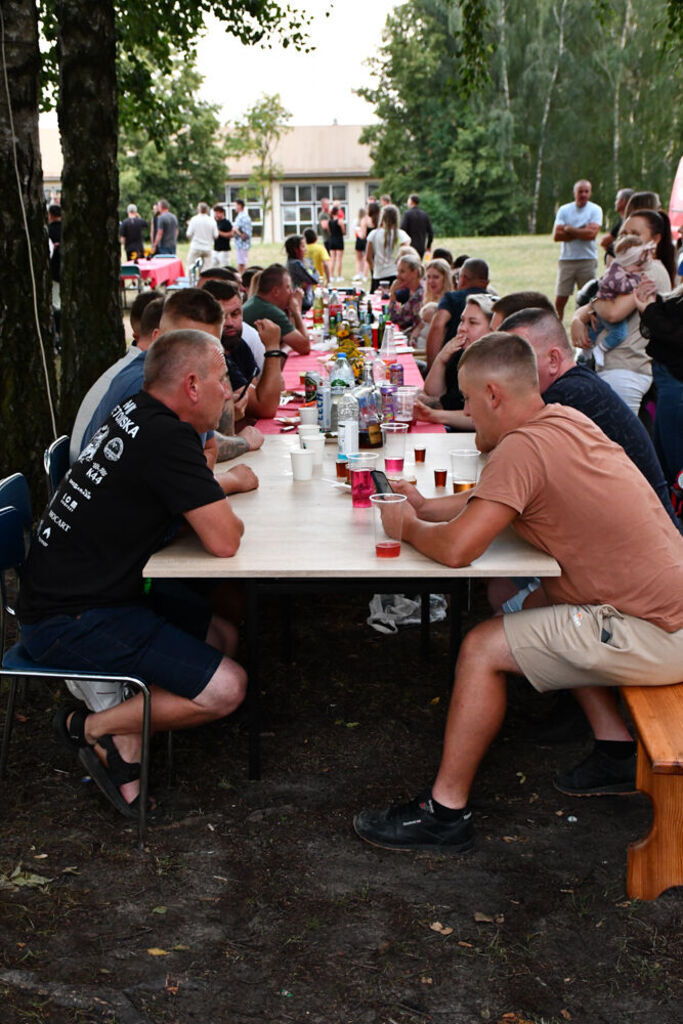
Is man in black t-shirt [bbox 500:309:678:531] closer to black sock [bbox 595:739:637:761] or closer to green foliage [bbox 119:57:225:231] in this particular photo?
black sock [bbox 595:739:637:761]

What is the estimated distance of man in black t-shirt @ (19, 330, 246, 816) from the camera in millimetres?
3068

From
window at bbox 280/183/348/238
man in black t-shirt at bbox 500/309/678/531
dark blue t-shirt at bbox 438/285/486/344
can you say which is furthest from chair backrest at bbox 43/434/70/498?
window at bbox 280/183/348/238

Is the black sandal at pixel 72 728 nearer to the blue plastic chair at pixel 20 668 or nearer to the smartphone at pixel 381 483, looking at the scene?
the blue plastic chair at pixel 20 668

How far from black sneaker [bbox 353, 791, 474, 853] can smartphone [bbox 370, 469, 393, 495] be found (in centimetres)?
97

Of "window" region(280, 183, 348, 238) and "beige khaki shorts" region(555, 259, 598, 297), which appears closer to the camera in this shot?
"beige khaki shorts" region(555, 259, 598, 297)

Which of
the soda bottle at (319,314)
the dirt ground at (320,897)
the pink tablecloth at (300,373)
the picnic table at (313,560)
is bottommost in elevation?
the dirt ground at (320,897)

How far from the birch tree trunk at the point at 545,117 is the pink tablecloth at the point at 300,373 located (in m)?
32.4

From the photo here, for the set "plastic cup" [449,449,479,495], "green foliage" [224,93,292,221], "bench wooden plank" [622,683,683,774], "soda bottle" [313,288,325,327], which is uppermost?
"green foliage" [224,93,292,221]

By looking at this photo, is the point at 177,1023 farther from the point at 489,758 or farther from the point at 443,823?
the point at 489,758

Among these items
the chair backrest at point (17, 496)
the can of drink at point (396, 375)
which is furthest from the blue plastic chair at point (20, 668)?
the can of drink at point (396, 375)

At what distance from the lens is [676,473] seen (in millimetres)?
5133

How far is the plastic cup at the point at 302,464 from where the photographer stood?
3.89 m

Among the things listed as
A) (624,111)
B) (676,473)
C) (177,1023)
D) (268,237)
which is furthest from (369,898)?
(268,237)

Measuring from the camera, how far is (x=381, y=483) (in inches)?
135
